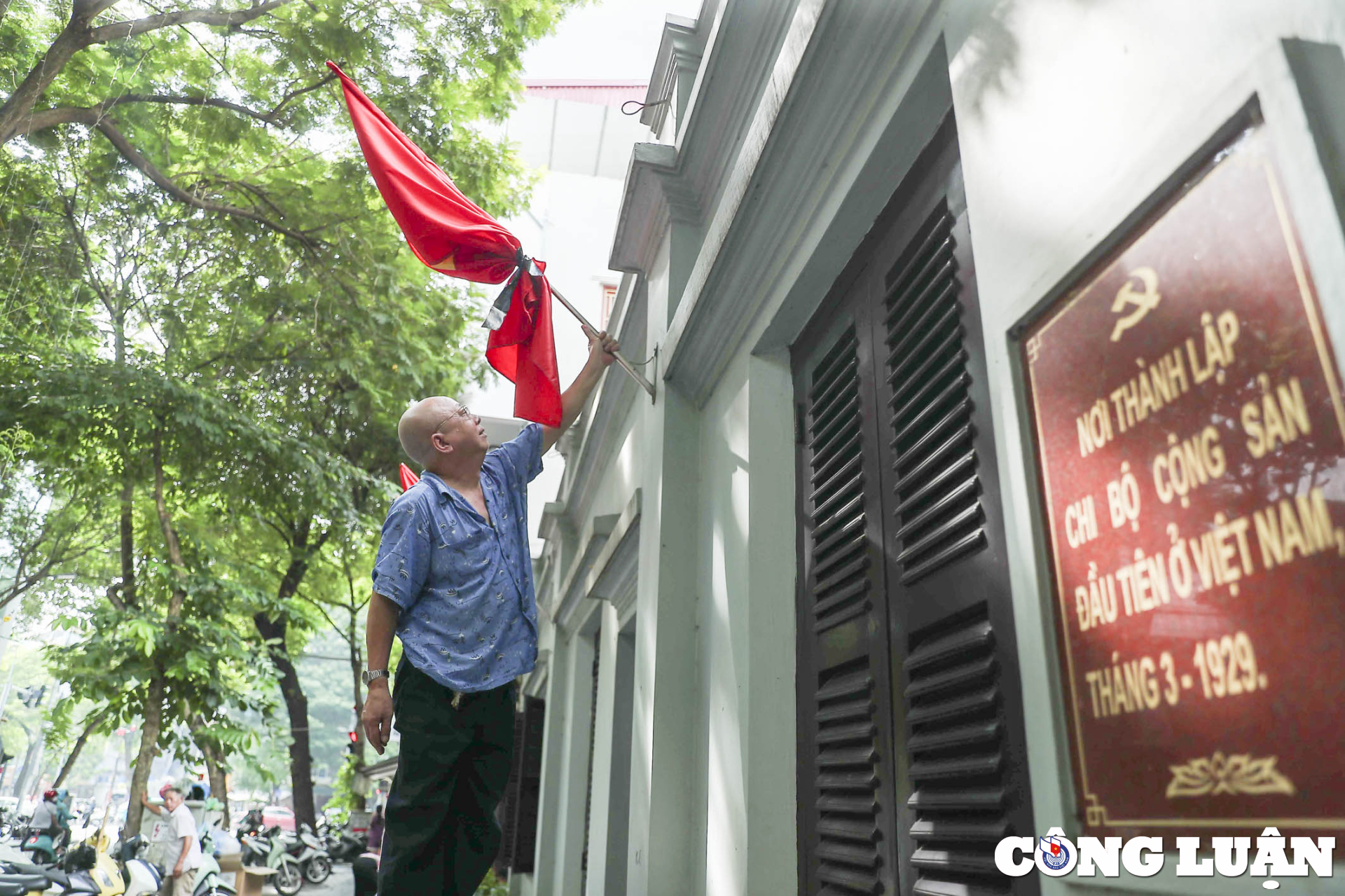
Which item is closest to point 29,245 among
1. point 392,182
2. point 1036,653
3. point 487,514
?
point 392,182

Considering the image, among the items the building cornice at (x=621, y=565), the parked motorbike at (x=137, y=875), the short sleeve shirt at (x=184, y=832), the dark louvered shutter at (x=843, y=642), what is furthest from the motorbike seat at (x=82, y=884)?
the dark louvered shutter at (x=843, y=642)

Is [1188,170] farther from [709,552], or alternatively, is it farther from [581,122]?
[581,122]

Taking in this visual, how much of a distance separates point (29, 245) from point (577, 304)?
7679 millimetres

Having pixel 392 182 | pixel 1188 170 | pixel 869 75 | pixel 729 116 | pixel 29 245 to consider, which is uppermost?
pixel 29 245

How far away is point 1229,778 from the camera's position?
1.04 m

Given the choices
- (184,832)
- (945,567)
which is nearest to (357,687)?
(184,832)

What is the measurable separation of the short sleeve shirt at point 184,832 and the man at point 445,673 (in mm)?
9517

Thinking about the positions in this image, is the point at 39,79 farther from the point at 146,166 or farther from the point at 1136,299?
the point at 1136,299

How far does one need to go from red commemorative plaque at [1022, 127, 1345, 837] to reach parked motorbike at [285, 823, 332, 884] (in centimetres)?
1772

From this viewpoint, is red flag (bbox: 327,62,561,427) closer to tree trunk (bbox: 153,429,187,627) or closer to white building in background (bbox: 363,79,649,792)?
tree trunk (bbox: 153,429,187,627)

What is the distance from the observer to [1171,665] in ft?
3.72

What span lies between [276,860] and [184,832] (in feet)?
17.6

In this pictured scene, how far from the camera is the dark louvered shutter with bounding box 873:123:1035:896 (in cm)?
181

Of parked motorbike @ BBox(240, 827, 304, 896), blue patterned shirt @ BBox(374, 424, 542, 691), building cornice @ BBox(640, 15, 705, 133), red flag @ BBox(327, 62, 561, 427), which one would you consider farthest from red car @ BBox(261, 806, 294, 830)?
blue patterned shirt @ BBox(374, 424, 542, 691)
